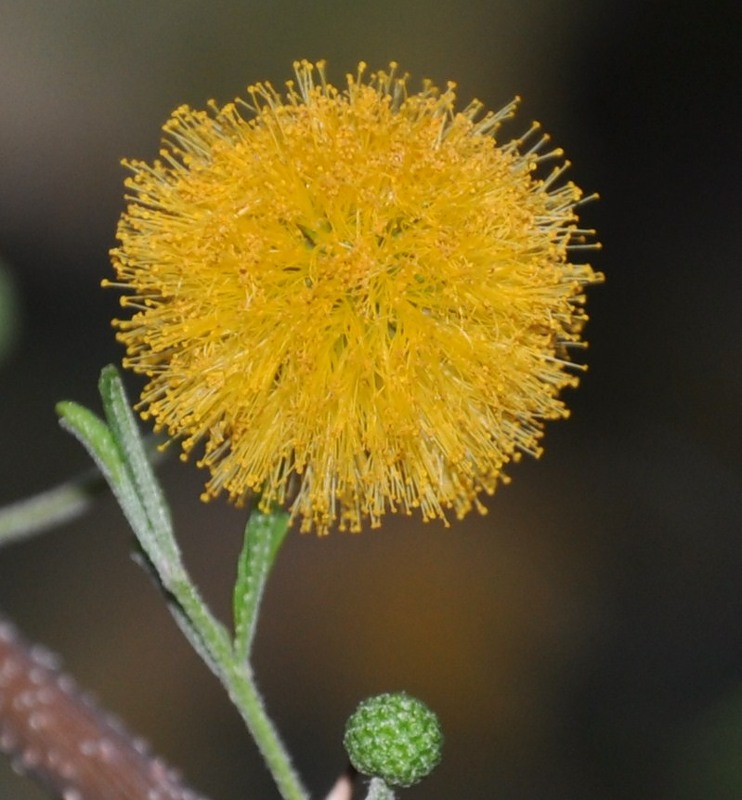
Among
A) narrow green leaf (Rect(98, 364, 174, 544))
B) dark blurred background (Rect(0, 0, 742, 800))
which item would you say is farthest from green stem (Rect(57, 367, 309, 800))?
dark blurred background (Rect(0, 0, 742, 800))

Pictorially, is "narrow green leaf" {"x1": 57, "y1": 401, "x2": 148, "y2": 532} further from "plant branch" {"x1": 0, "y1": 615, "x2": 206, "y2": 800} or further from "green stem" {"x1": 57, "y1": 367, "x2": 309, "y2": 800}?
"plant branch" {"x1": 0, "y1": 615, "x2": 206, "y2": 800}

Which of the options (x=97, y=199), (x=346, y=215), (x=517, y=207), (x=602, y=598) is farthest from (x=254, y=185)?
(x=602, y=598)

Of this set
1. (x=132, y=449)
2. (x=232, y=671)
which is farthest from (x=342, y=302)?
(x=232, y=671)

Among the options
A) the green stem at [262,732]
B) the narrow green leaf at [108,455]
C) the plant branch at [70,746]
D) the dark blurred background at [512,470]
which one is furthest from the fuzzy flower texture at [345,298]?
the dark blurred background at [512,470]

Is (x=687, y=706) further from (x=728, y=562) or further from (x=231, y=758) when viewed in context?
(x=231, y=758)

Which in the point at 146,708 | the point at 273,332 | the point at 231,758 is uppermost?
the point at 273,332
